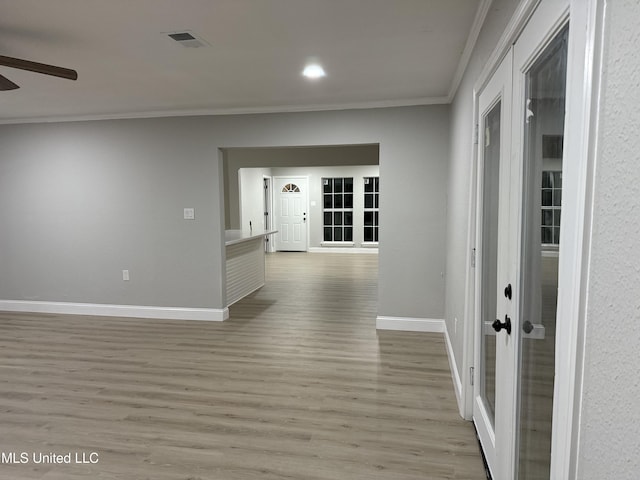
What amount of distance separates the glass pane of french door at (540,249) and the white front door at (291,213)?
9679mm

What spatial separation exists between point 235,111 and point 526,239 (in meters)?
3.69

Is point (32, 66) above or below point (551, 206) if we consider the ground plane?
above

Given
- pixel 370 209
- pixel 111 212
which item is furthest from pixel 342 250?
Result: pixel 111 212

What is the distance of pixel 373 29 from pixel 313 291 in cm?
440

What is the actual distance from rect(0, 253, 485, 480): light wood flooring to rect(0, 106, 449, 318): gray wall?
47 centimetres

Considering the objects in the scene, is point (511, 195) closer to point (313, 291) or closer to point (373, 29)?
point (373, 29)

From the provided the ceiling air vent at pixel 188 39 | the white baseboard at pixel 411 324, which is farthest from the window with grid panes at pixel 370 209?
the ceiling air vent at pixel 188 39

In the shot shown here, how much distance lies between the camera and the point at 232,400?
2.86 m

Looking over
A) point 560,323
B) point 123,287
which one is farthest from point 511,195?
point 123,287

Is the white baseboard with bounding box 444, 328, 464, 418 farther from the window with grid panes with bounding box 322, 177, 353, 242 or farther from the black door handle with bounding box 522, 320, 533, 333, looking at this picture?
the window with grid panes with bounding box 322, 177, 353, 242

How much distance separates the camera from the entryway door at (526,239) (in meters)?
1.22

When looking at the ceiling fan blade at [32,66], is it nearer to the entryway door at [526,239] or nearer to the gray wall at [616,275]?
the entryway door at [526,239]

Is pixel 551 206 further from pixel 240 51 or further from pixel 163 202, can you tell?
pixel 163 202

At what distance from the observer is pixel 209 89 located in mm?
3717
